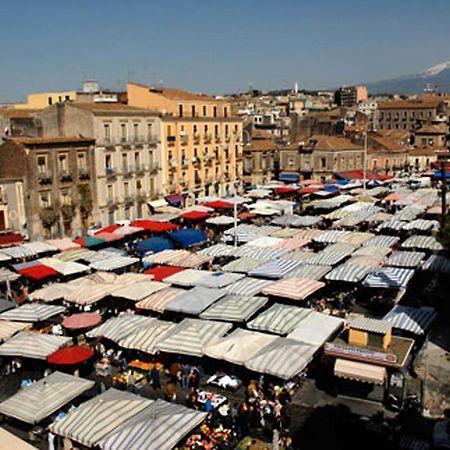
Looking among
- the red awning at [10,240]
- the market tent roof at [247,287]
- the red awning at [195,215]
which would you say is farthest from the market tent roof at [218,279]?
the red awning at [10,240]

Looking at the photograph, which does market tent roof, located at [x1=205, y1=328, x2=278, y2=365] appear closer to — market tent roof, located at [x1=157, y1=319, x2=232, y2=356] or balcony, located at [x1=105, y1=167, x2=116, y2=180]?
market tent roof, located at [x1=157, y1=319, x2=232, y2=356]

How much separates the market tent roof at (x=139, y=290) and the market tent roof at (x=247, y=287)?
287 centimetres

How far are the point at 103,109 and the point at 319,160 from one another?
93.6 feet

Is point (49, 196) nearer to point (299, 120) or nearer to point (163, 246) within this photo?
point (163, 246)

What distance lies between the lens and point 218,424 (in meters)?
15.2

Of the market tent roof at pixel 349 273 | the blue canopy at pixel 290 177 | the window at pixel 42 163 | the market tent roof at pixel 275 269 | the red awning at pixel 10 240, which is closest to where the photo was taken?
the market tent roof at pixel 349 273

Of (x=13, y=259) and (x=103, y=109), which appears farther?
(x=103, y=109)

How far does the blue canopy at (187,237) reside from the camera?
33.0m

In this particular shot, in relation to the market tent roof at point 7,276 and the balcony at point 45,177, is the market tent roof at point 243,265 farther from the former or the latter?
the balcony at point 45,177

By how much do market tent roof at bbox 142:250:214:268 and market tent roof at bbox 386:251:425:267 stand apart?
8920mm

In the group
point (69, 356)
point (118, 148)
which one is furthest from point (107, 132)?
point (69, 356)

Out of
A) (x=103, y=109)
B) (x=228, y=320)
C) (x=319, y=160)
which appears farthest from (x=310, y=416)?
(x=319, y=160)

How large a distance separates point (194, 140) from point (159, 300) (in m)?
32.2

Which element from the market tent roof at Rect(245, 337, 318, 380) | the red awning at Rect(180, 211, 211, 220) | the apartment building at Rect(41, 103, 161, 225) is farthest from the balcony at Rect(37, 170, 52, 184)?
the market tent roof at Rect(245, 337, 318, 380)
